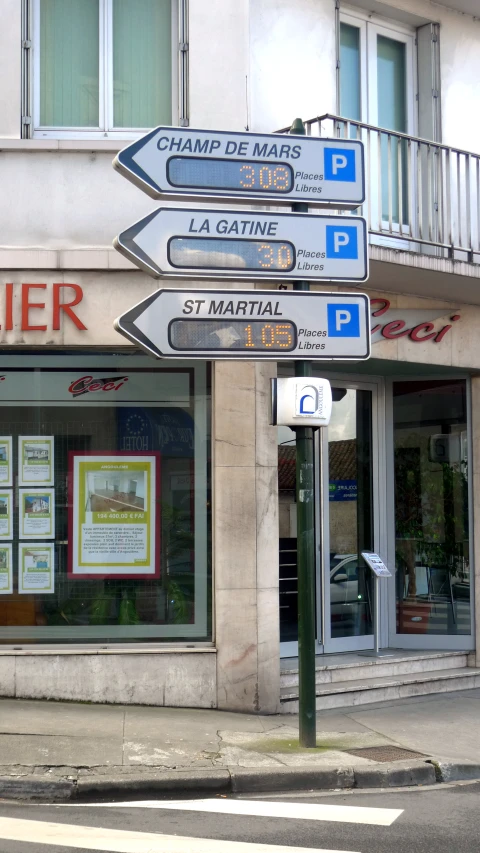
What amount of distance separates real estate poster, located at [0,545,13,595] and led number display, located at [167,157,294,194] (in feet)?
12.3

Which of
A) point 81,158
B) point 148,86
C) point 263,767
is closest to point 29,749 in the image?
point 263,767

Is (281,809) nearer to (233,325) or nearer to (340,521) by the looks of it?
(233,325)

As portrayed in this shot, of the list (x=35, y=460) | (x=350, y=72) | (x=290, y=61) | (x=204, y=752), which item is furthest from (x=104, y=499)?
(x=350, y=72)

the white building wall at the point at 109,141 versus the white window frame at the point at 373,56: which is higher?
the white window frame at the point at 373,56

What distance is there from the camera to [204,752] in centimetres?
715

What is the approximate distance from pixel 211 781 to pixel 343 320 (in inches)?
133

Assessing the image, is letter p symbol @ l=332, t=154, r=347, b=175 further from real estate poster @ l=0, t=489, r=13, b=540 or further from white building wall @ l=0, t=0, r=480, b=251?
real estate poster @ l=0, t=489, r=13, b=540

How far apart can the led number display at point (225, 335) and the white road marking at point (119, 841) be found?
3.33 meters

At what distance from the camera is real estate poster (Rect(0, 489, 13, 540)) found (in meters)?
9.16

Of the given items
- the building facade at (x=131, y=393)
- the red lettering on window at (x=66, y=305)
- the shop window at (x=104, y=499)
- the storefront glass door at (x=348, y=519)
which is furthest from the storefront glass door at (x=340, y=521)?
the red lettering on window at (x=66, y=305)

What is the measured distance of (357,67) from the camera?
35.4 feet

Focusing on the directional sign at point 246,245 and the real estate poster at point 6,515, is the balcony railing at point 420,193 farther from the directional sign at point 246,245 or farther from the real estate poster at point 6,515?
the real estate poster at point 6,515

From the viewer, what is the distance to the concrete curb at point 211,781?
6.21 meters

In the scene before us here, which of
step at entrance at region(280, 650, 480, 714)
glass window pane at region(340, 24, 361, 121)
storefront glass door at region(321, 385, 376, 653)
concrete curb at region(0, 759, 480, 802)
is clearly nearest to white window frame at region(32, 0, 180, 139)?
glass window pane at region(340, 24, 361, 121)
